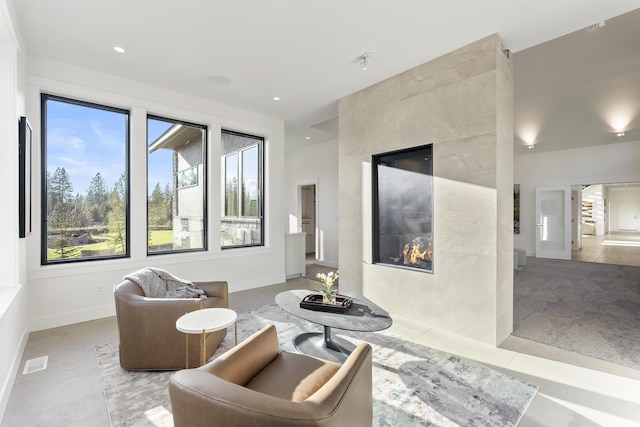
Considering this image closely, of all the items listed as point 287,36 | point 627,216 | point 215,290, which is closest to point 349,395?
point 215,290

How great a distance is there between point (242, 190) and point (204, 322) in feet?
11.9

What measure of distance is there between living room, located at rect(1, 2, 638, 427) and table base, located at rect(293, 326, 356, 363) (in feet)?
4.01

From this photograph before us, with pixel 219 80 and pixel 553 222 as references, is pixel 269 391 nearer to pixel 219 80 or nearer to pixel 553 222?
pixel 219 80

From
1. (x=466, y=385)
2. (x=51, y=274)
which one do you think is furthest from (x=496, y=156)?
(x=51, y=274)

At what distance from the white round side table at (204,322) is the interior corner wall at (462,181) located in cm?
231

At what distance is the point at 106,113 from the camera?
13.1 ft

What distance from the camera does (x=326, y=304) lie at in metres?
2.64

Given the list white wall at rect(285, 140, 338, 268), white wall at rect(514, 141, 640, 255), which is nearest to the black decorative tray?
white wall at rect(285, 140, 338, 268)

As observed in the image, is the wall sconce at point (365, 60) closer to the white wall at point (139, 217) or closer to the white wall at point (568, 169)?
the white wall at point (139, 217)

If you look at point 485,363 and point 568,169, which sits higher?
point 568,169

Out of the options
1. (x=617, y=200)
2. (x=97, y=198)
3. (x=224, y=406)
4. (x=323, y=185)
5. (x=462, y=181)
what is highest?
(x=323, y=185)

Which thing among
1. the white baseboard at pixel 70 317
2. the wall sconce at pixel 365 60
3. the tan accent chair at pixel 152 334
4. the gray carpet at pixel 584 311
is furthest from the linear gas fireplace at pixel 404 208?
the white baseboard at pixel 70 317

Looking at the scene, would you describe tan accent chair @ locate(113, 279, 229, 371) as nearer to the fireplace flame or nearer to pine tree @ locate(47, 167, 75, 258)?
pine tree @ locate(47, 167, 75, 258)

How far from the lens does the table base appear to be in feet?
8.79
